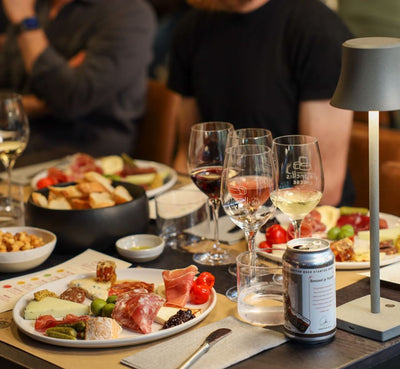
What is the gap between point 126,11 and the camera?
11.1 feet

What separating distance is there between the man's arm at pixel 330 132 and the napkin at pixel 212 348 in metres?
1.09

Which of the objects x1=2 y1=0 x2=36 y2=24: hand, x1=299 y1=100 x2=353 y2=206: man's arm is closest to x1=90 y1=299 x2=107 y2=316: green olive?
x1=299 y1=100 x2=353 y2=206: man's arm

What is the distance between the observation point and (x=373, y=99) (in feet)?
3.95

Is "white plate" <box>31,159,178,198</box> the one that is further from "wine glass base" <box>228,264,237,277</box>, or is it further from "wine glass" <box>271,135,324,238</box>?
"wine glass" <box>271,135,324,238</box>

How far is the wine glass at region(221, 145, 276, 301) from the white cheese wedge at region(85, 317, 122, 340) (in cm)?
25

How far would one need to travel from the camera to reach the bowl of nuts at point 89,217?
1.71 meters

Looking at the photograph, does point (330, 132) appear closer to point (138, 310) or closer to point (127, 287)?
point (127, 287)

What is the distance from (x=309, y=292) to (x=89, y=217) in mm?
649

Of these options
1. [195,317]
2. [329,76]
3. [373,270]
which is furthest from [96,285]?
[329,76]

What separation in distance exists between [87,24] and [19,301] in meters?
2.22

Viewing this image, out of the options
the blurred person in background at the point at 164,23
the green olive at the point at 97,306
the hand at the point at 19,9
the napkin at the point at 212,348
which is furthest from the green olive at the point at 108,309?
the blurred person in background at the point at 164,23

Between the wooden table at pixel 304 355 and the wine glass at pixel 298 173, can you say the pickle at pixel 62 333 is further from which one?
the wine glass at pixel 298 173

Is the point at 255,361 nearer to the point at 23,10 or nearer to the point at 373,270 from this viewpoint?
the point at 373,270

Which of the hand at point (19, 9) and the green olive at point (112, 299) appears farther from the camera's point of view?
the hand at point (19, 9)
